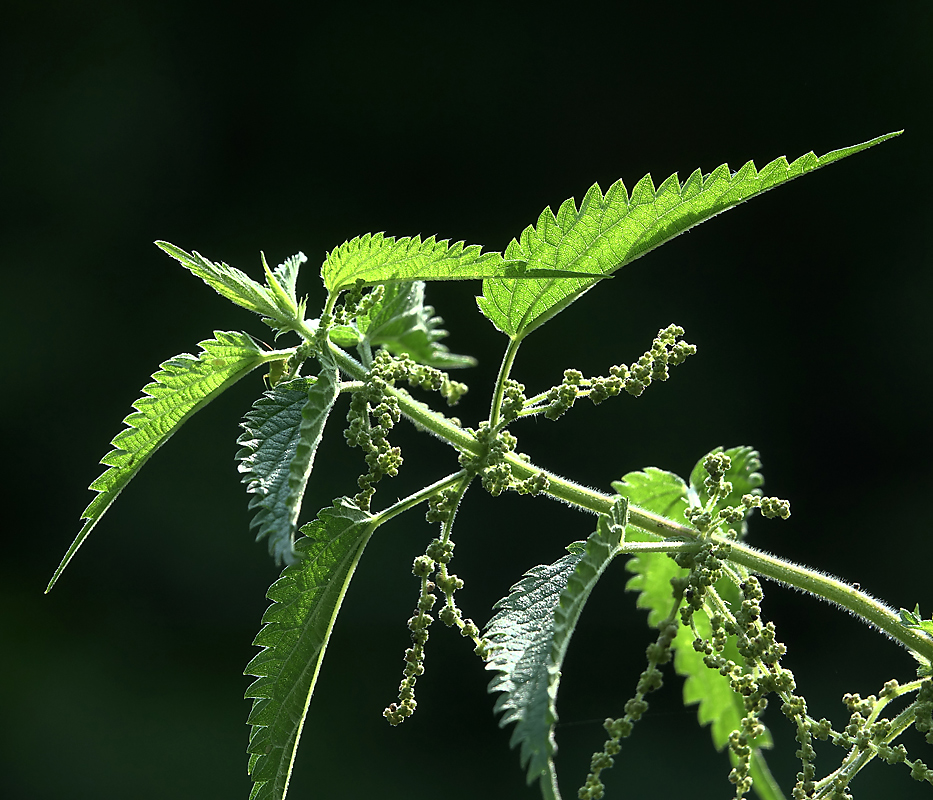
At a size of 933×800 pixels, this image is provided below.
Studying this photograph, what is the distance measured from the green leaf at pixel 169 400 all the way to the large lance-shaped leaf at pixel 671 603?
647 millimetres

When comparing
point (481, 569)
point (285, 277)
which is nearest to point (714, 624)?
point (285, 277)

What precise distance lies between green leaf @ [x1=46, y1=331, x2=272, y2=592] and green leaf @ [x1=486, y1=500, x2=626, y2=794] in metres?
0.46

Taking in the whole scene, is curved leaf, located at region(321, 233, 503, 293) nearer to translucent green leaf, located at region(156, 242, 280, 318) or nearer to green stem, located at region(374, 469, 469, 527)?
translucent green leaf, located at region(156, 242, 280, 318)

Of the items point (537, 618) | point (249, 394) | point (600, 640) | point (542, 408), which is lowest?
point (537, 618)

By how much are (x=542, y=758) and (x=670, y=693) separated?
4.29 m

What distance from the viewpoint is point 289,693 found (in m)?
1.17

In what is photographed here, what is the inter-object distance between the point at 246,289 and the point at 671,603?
0.91 m

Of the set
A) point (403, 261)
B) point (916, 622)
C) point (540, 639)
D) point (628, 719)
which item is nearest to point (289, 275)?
point (403, 261)

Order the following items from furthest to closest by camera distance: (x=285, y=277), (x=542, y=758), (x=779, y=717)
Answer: (x=779, y=717) → (x=285, y=277) → (x=542, y=758)

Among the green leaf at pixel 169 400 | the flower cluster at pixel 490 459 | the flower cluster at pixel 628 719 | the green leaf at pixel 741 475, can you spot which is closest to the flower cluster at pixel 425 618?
the flower cluster at pixel 490 459

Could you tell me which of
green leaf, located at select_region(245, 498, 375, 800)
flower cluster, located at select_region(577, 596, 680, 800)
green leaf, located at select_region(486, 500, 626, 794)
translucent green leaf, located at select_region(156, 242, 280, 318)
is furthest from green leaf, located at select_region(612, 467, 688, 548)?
translucent green leaf, located at select_region(156, 242, 280, 318)

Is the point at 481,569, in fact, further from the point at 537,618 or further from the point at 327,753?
the point at 537,618

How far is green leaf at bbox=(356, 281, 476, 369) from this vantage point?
1.14 meters

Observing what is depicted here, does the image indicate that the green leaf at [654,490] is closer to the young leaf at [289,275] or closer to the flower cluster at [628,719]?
the flower cluster at [628,719]
